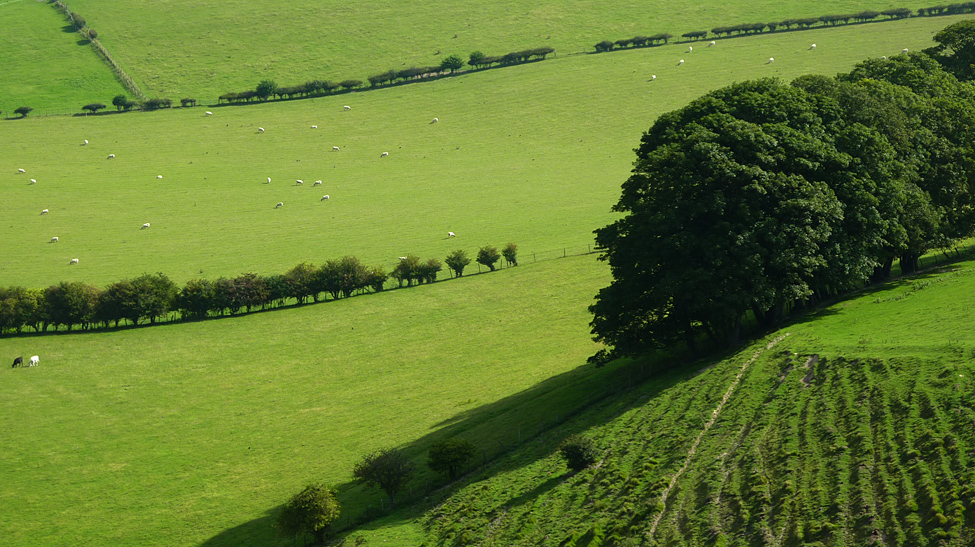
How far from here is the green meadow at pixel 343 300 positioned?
2035 inches

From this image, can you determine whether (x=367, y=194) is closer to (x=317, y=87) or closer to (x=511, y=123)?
(x=511, y=123)

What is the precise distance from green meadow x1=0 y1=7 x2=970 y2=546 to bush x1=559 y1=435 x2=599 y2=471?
4.24ft

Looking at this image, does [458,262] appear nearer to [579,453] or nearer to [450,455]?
[450,455]

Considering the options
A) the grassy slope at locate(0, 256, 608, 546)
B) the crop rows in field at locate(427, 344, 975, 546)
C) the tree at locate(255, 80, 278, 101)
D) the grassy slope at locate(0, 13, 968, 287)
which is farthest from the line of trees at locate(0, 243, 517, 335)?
the tree at locate(255, 80, 278, 101)

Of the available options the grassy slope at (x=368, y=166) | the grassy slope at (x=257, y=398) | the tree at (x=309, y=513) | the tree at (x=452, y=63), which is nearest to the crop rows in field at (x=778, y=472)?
the tree at (x=309, y=513)

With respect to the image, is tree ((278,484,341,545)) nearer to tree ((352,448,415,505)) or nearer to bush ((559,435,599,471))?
tree ((352,448,415,505))

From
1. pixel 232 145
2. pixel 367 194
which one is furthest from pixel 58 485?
pixel 232 145

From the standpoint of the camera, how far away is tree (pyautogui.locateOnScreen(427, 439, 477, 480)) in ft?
156

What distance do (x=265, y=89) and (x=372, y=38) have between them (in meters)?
31.5

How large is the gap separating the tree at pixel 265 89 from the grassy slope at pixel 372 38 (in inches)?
169

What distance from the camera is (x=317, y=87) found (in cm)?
17488

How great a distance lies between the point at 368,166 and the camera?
143 m

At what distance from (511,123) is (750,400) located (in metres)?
116

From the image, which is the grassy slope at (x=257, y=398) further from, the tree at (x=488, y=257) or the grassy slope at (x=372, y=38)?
the grassy slope at (x=372, y=38)
